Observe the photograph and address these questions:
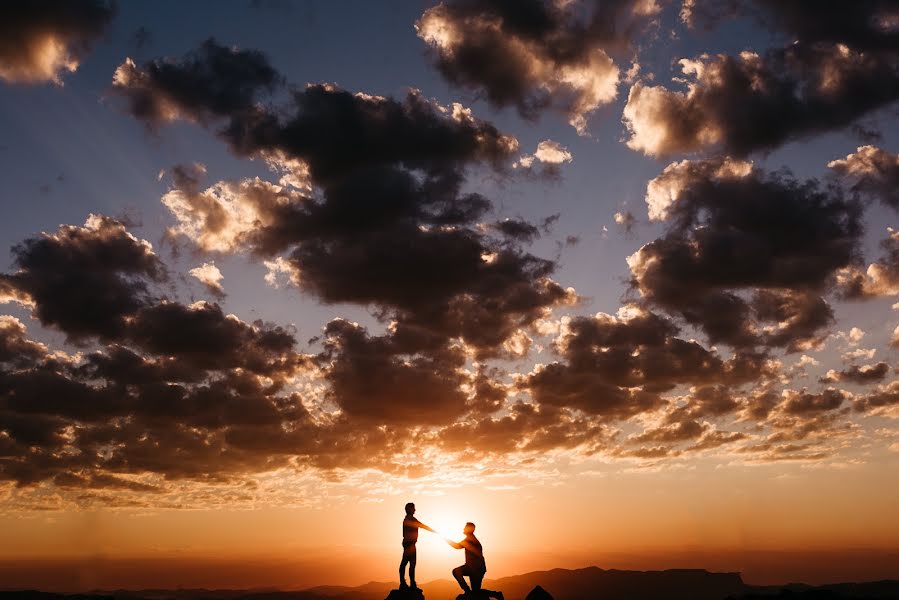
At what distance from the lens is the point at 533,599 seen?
32.1 meters

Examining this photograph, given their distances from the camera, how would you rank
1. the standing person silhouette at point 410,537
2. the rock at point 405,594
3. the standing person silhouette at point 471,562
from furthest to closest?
1. the rock at point 405,594
2. the standing person silhouette at point 410,537
3. the standing person silhouette at point 471,562

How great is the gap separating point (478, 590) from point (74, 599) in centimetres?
19487

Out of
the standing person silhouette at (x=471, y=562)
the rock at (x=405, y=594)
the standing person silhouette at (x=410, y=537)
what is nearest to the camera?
the standing person silhouette at (x=471, y=562)

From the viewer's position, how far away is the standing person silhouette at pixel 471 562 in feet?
92.8

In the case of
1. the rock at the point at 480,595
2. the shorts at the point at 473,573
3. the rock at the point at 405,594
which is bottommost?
the rock at the point at 405,594

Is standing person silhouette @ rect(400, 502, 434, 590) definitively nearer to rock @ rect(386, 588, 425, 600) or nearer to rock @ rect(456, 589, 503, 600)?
rock @ rect(386, 588, 425, 600)

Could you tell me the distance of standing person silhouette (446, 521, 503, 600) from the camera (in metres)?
28.3

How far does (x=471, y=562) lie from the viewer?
2867 centimetres

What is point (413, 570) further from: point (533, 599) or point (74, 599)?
point (74, 599)

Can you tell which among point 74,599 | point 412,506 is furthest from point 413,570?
point 74,599

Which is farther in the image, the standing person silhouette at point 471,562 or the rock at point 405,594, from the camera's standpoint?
the rock at point 405,594

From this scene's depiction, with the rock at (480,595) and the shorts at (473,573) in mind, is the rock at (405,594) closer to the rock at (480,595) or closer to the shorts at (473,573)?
the rock at (480,595)

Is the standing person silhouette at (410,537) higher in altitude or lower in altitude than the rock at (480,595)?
higher

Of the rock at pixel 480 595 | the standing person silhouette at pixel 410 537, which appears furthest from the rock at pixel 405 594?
the rock at pixel 480 595
